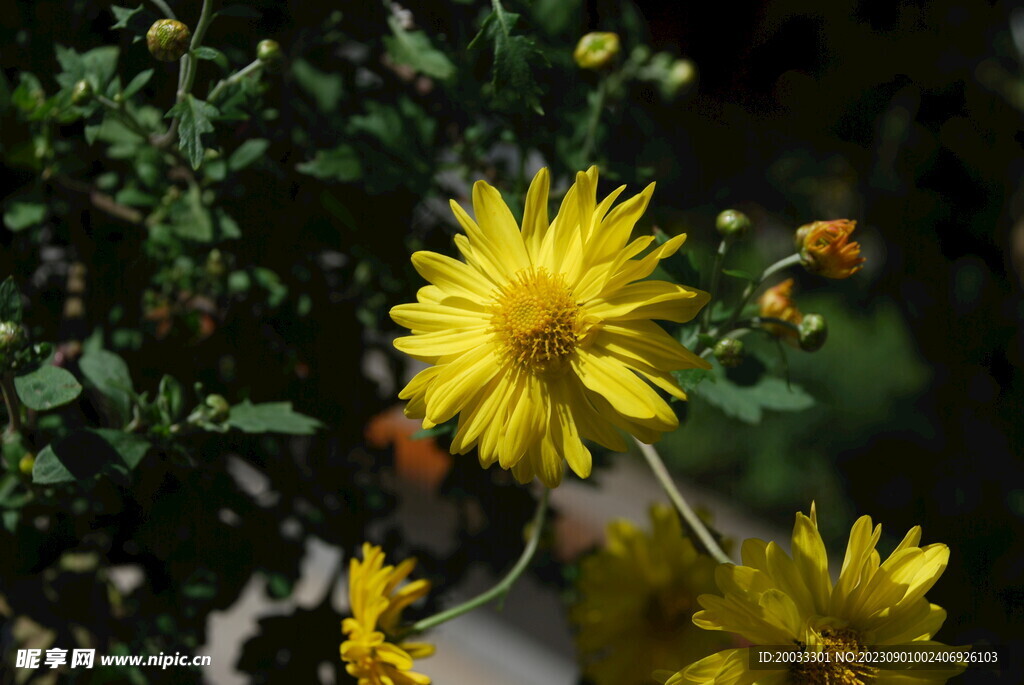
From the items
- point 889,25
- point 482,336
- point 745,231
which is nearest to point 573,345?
point 482,336

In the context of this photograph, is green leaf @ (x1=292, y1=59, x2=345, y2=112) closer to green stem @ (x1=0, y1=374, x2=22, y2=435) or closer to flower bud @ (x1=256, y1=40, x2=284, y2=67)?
flower bud @ (x1=256, y1=40, x2=284, y2=67)

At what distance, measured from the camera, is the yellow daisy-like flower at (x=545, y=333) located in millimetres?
838

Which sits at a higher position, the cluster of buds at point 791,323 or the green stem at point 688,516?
the cluster of buds at point 791,323

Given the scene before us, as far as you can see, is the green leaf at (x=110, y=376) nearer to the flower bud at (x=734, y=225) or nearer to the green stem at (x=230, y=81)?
the green stem at (x=230, y=81)

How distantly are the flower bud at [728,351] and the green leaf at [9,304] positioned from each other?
0.72 m

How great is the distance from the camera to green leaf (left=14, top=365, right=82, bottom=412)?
85cm

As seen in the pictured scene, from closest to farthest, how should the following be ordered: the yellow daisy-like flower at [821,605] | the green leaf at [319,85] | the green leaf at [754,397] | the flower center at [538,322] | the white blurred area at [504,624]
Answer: the yellow daisy-like flower at [821,605] < the flower center at [538,322] < the green leaf at [754,397] < the green leaf at [319,85] < the white blurred area at [504,624]

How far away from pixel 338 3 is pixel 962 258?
7.51ft

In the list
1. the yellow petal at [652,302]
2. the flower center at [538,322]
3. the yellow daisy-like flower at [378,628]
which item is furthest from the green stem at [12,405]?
the yellow petal at [652,302]

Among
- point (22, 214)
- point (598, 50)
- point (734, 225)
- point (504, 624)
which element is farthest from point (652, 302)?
point (504, 624)

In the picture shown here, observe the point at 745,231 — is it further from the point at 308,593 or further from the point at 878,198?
the point at 308,593

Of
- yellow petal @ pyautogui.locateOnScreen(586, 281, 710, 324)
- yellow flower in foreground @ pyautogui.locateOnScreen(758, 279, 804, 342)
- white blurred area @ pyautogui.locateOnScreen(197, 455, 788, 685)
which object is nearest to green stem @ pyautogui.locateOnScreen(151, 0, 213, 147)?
yellow petal @ pyautogui.locateOnScreen(586, 281, 710, 324)

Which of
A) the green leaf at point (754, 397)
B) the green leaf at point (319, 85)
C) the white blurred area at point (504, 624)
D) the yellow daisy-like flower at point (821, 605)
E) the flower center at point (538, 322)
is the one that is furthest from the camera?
the white blurred area at point (504, 624)

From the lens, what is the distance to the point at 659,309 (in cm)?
84
